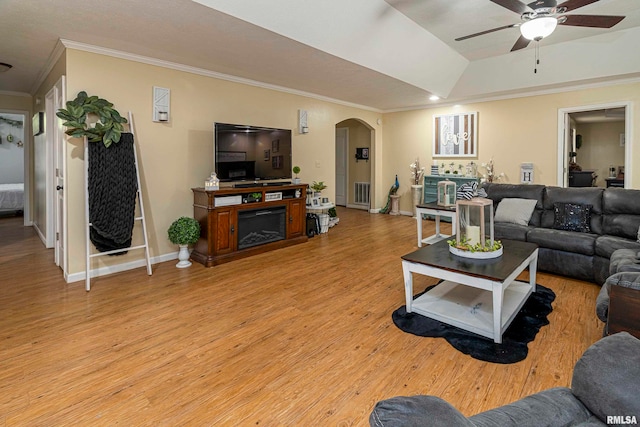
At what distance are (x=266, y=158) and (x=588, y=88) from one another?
17.5 ft

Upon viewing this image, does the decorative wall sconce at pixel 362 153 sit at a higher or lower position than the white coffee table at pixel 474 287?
higher

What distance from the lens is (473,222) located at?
288 centimetres

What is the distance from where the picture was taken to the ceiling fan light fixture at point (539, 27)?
2812 mm

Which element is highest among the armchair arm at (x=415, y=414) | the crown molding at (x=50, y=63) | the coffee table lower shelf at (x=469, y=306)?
the crown molding at (x=50, y=63)

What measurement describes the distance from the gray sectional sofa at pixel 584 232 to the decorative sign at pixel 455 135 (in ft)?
9.85

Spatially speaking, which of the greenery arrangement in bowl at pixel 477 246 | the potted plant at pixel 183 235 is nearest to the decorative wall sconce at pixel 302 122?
the potted plant at pixel 183 235

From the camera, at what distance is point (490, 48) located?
5.28 meters

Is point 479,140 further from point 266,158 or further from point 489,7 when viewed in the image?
point 266,158

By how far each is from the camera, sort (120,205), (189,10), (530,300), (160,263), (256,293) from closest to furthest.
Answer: (189,10) → (530,300) → (256,293) → (120,205) → (160,263)

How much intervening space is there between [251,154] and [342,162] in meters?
4.94

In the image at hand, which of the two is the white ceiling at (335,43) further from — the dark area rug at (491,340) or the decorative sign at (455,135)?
the dark area rug at (491,340)

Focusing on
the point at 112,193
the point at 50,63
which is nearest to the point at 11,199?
the point at 50,63

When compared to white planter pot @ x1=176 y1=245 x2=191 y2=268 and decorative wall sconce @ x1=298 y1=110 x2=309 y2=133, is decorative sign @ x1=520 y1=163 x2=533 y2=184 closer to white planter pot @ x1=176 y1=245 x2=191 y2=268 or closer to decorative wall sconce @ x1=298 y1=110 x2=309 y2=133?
decorative wall sconce @ x1=298 y1=110 x2=309 y2=133

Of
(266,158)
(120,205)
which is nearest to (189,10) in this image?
(120,205)
